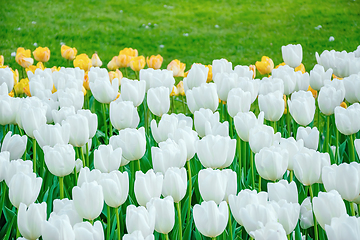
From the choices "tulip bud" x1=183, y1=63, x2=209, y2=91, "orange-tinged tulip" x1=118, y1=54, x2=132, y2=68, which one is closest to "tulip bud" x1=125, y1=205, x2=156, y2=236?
"tulip bud" x1=183, y1=63, x2=209, y2=91

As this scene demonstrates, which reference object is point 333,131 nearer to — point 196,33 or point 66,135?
point 66,135

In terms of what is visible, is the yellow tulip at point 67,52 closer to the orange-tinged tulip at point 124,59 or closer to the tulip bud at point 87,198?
the orange-tinged tulip at point 124,59

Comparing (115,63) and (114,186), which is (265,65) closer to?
(115,63)

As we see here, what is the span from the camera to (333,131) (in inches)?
103

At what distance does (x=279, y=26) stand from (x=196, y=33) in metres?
1.85

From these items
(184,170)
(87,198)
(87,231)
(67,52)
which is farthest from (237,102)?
(67,52)

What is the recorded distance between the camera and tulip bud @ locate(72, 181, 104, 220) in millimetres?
1265

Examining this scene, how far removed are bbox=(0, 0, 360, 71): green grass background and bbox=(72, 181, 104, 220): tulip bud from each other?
591cm

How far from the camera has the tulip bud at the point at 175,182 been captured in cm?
139

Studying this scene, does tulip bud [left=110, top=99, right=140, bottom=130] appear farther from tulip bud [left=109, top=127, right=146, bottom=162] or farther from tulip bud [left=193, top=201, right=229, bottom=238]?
tulip bud [left=193, top=201, right=229, bottom=238]

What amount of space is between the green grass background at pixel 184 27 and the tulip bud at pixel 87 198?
5.91 m

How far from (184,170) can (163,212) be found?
21 centimetres

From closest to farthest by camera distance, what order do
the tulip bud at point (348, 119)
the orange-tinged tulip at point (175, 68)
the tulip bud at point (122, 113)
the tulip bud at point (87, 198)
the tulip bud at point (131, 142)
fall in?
the tulip bud at point (87, 198)
the tulip bud at point (131, 142)
the tulip bud at point (348, 119)
the tulip bud at point (122, 113)
the orange-tinged tulip at point (175, 68)

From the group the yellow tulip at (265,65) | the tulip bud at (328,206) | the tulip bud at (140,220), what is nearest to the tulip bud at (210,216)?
the tulip bud at (140,220)
